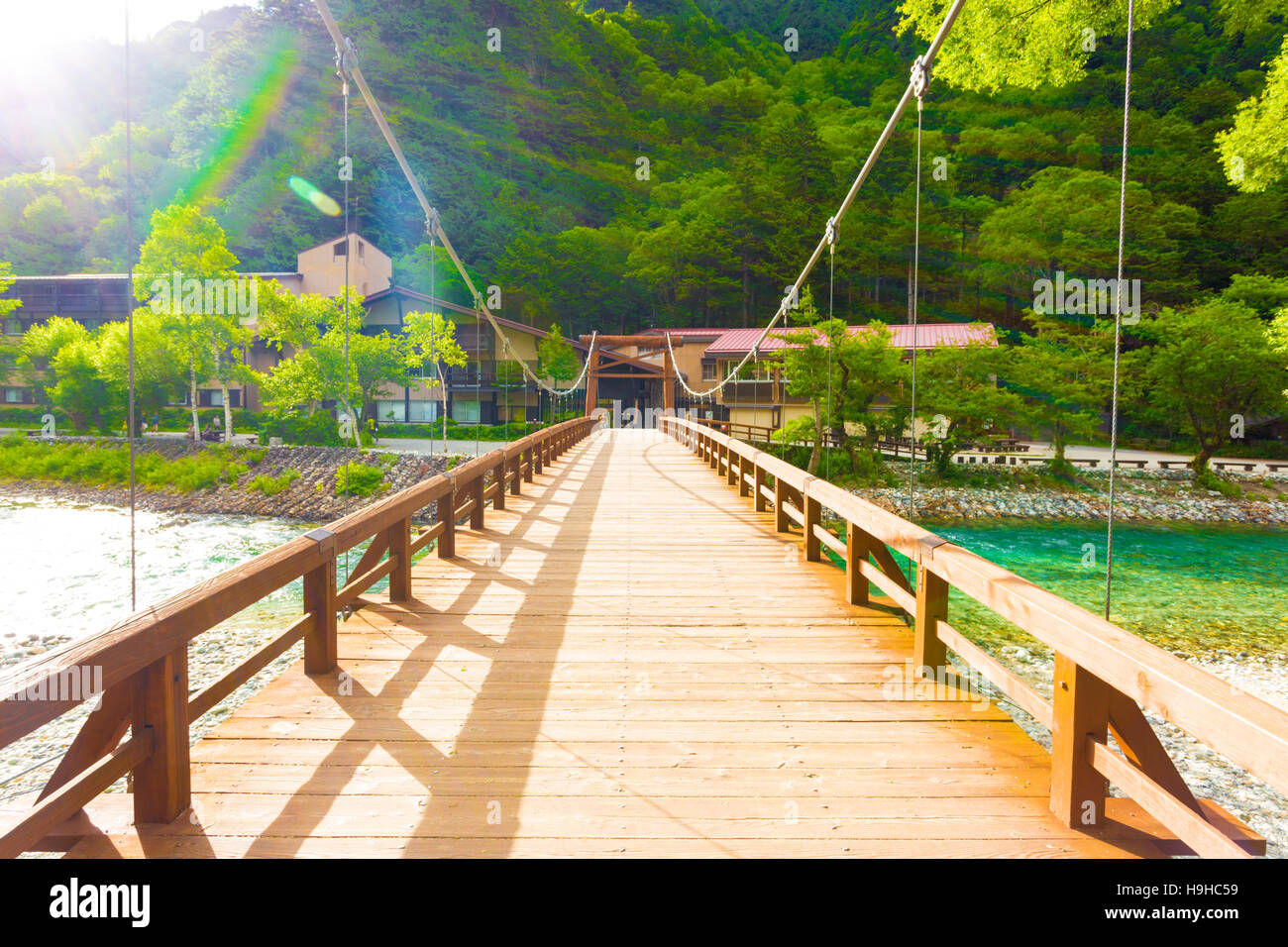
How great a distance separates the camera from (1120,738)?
1834mm

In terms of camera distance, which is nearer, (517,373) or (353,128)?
(517,373)

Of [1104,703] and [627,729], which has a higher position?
[1104,703]

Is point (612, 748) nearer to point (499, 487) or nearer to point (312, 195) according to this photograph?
point (499, 487)

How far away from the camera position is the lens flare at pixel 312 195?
45406 millimetres

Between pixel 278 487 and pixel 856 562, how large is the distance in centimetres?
2227

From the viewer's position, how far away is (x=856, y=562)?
12.9 feet

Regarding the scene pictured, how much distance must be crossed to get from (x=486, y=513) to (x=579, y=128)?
183 feet

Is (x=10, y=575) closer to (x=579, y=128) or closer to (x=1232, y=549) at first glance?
(x=1232, y=549)

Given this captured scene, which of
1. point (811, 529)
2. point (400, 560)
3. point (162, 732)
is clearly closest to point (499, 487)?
point (400, 560)

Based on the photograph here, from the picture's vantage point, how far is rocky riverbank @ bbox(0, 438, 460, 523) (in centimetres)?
2086

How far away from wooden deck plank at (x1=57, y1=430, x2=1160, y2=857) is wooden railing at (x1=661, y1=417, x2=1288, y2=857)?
0.17 metres

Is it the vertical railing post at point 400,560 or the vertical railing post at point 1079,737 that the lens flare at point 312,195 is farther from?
the vertical railing post at point 1079,737

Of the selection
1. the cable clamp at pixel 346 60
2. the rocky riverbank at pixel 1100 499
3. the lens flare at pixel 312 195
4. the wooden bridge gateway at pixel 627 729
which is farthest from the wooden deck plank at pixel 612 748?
the lens flare at pixel 312 195
